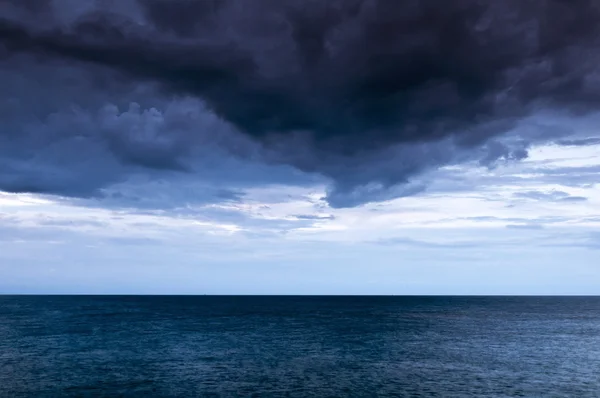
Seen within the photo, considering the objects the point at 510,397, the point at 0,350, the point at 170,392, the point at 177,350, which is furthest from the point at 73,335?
the point at 510,397

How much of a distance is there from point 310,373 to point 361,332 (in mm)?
59005

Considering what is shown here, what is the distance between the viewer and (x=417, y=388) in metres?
58.8

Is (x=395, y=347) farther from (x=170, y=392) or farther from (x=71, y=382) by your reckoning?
(x=71, y=382)

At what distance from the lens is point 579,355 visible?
8569cm

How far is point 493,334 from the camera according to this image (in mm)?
120000

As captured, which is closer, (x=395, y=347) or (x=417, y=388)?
(x=417, y=388)

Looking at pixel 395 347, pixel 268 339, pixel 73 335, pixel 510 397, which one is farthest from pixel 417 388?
pixel 73 335

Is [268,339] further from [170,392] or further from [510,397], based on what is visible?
[510,397]

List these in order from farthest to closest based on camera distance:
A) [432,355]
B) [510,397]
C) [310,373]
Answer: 1. [432,355]
2. [310,373]
3. [510,397]

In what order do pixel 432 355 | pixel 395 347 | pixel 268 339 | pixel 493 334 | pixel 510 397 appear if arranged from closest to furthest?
1. pixel 510 397
2. pixel 432 355
3. pixel 395 347
4. pixel 268 339
5. pixel 493 334

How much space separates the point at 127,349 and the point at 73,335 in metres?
28.9

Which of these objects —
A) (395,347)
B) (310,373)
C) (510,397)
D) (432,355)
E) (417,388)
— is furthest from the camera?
(395,347)

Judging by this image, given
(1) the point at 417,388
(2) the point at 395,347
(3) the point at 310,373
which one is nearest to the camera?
(1) the point at 417,388

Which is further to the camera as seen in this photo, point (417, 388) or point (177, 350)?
point (177, 350)
